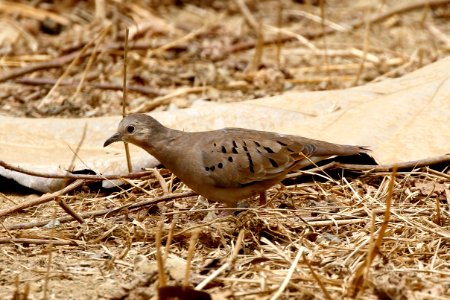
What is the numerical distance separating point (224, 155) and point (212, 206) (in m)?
0.42

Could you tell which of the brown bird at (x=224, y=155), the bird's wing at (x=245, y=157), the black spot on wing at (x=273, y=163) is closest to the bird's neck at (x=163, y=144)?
the brown bird at (x=224, y=155)

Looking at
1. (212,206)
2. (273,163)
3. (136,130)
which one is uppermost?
(136,130)

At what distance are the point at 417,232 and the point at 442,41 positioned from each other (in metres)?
4.12

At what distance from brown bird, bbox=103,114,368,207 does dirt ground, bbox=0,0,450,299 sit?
5.2 inches

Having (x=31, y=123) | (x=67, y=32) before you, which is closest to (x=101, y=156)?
(x=31, y=123)

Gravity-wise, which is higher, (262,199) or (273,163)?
(273,163)

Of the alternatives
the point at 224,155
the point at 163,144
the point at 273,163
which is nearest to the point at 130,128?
the point at 163,144

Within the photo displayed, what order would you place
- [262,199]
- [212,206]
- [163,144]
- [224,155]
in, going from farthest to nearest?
[212,206] → [262,199] → [163,144] → [224,155]

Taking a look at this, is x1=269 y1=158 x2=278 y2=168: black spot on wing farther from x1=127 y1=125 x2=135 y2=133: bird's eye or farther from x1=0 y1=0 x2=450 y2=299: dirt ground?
x1=127 y1=125 x2=135 y2=133: bird's eye

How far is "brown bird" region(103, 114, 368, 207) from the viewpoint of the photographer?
3.73 metres

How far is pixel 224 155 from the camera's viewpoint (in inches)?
148

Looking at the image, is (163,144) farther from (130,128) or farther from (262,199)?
(262,199)

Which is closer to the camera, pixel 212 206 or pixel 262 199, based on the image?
pixel 262 199

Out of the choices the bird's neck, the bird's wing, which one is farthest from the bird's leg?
the bird's neck
